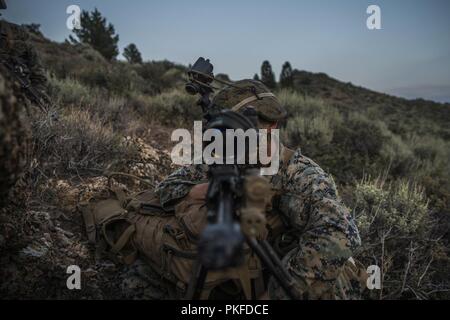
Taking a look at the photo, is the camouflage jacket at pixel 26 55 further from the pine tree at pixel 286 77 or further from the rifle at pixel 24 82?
the pine tree at pixel 286 77

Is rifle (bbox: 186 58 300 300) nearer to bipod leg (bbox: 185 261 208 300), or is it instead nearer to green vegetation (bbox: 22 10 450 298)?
bipod leg (bbox: 185 261 208 300)

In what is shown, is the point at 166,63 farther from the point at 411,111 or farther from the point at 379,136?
the point at 411,111

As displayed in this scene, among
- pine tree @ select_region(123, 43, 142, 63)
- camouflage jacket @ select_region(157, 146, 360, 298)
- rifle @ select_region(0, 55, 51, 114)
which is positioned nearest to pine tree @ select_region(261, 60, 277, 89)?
pine tree @ select_region(123, 43, 142, 63)

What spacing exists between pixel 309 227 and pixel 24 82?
4.68 metres

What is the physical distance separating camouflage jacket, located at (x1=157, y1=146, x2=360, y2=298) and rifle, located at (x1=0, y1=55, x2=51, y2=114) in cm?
353

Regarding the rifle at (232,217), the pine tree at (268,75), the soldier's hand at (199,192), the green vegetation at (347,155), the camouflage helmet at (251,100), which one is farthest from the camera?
→ the pine tree at (268,75)

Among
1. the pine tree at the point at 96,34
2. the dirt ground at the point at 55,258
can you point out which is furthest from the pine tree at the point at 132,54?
the dirt ground at the point at 55,258

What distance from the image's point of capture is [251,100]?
233cm

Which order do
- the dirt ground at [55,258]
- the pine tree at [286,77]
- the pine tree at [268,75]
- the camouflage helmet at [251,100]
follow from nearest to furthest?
the dirt ground at [55,258] < the camouflage helmet at [251,100] < the pine tree at [268,75] < the pine tree at [286,77]

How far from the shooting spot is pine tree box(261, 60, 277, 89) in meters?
15.2

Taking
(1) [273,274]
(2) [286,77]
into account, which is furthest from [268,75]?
(1) [273,274]

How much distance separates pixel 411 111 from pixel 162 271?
21.2 meters

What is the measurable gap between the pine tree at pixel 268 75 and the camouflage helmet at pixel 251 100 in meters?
13.0

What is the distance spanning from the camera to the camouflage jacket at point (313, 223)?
6.30ft
